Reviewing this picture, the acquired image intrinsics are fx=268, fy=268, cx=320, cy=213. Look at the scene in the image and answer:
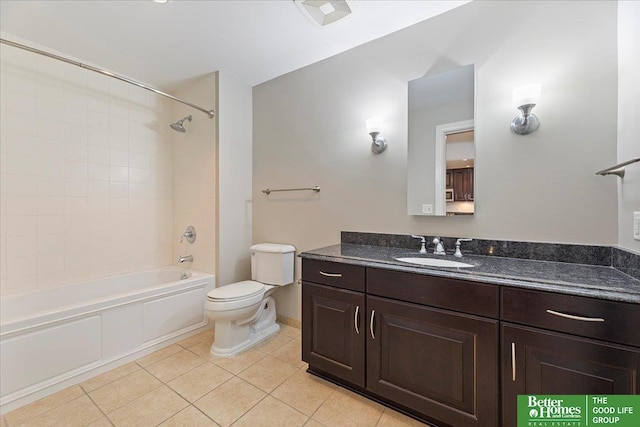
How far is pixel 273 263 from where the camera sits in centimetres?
245

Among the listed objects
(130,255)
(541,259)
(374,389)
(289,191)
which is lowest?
(374,389)

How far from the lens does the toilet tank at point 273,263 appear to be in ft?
7.98

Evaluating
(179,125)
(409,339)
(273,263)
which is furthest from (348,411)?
(179,125)

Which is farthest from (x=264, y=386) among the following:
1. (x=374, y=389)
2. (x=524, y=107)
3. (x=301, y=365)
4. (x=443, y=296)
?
(x=524, y=107)

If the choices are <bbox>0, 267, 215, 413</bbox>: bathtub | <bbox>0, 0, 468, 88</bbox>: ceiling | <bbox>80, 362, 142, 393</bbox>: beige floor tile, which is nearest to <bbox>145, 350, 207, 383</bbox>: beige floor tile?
<bbox>80, 362, 142, 393</bbox>: beige floor tile

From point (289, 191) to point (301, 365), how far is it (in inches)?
58.0

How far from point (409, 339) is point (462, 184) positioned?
1.02 m

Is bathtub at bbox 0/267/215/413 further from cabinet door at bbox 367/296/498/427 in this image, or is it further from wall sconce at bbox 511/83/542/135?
wall sconce at bbox 511/83/542/135

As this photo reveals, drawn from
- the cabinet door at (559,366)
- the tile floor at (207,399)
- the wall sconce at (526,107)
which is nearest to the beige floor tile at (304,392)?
the tile floor at (207,399)

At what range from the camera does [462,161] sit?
5.71 feet

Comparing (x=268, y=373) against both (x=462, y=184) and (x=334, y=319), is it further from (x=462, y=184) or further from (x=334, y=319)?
(x=462, y=184)

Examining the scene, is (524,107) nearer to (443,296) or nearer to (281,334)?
(443,296)

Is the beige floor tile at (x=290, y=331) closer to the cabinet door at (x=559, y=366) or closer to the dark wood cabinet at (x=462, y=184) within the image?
the cabinet door at (x=559, y=366)

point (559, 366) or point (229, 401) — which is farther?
point (229, 401)
